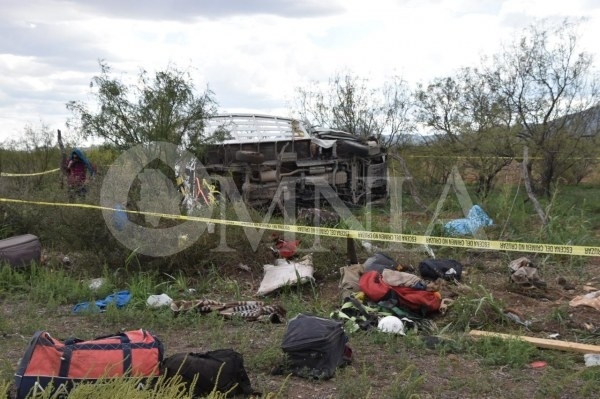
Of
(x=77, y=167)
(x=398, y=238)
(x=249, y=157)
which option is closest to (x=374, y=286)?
(x=398, y=238)

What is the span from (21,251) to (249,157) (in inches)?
186

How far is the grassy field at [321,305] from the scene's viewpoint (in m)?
4.79

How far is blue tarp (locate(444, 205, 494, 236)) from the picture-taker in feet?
30.7

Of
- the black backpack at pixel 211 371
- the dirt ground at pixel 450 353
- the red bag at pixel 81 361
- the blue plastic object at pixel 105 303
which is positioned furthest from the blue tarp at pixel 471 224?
the red bag at pixel 81 361

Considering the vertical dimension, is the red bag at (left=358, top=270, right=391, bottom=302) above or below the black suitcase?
below

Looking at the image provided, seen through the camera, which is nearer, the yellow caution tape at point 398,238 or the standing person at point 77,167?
the yellow caution tape at point 398,238

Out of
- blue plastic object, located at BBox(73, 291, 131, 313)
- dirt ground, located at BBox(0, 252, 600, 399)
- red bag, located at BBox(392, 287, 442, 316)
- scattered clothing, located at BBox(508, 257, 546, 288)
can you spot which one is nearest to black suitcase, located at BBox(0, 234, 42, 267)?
dirt ground, located at BBox(0, 252, 600, 399)

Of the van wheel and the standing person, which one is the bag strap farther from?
the van wheel

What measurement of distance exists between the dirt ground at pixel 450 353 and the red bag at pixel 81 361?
0.85 metres

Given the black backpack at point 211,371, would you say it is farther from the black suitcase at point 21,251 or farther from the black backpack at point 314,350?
A: the black suitcase at point 21,251

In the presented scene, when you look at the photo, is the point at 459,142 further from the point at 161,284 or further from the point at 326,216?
the point at 161,284

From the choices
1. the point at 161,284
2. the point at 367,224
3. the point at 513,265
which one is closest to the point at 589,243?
the point at 513,265

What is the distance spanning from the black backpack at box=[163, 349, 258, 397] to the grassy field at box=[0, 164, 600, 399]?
26 centimetres

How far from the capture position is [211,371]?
4.36 m
